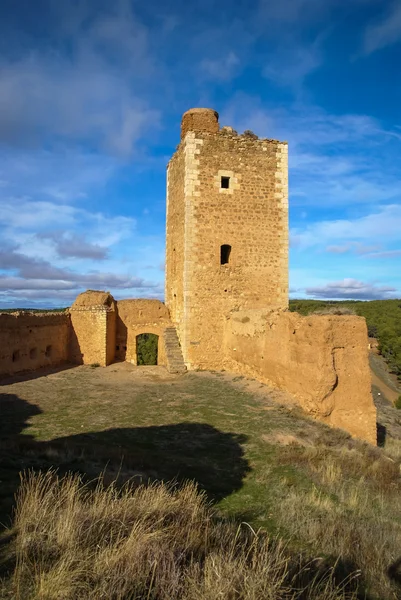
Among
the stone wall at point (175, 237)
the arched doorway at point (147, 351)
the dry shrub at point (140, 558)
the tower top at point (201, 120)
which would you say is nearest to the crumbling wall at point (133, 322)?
the stone wall at point (175, 237)

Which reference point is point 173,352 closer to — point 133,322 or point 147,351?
point 133,322

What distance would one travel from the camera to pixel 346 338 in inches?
359

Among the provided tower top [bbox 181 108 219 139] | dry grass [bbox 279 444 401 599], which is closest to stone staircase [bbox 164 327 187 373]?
tower top [bbox 181 108 219 139]

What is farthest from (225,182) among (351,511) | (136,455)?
(351,511)

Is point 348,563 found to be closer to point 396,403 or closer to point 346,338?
point 346,338

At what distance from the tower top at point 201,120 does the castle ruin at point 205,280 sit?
36mm

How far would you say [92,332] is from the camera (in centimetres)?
1522

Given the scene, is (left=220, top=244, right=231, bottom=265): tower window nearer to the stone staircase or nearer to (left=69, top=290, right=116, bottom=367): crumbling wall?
the stone staircase

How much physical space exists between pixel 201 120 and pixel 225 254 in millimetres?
4870

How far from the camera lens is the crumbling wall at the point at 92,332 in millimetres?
15109

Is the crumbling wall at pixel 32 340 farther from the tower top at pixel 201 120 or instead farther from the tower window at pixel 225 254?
the tower top at pixel 201 120

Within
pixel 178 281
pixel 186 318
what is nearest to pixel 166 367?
pixel 186 318

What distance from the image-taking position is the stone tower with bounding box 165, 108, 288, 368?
47.1 ft

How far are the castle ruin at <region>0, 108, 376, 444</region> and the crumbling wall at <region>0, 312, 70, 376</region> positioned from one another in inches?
1.3
